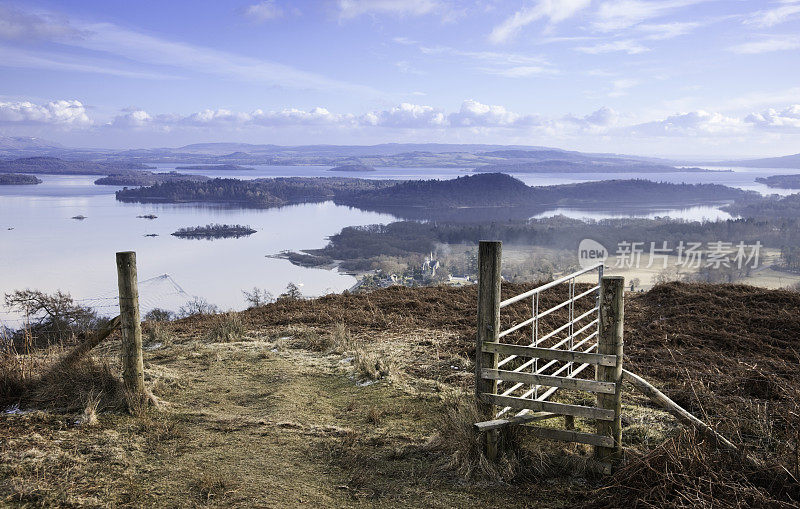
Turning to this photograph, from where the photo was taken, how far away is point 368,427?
524 centimetres

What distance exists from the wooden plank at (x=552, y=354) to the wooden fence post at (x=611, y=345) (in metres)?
0.08

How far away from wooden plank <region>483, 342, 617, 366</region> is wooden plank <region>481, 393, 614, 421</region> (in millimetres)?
346

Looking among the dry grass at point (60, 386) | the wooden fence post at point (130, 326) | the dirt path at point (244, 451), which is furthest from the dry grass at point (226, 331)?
the wooden fence post at point (130, 326)

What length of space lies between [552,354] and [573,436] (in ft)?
2.07

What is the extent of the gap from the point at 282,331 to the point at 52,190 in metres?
135

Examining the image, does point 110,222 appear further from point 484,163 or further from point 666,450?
point 484,163

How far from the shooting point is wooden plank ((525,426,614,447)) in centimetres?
396

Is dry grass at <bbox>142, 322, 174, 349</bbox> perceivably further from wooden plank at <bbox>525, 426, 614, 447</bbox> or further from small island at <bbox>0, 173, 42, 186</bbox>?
small island at <bbox>0, 173, 42, 186</bbox>

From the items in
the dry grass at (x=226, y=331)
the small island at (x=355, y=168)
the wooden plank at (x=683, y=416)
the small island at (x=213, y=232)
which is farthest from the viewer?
the small island at (x=355, y=168)

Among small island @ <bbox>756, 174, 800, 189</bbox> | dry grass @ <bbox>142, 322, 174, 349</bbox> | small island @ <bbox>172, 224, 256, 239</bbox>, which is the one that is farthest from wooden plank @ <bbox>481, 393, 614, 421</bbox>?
small island @ <bbox>756, 174, 800, 189</bbox>

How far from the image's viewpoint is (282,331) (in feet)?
31.1

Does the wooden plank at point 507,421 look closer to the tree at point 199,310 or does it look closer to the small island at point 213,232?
the tree at point 199,310

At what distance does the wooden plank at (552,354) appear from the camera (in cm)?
396

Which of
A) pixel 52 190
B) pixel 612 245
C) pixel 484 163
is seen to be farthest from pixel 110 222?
pixel 484 163
